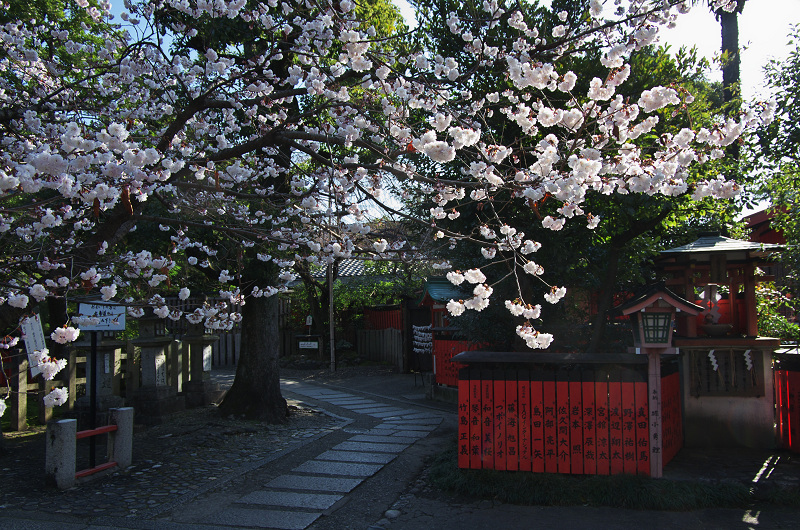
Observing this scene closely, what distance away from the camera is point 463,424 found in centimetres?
571

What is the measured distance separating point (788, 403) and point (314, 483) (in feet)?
18.3

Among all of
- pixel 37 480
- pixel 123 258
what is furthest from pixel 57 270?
pixel 37 480

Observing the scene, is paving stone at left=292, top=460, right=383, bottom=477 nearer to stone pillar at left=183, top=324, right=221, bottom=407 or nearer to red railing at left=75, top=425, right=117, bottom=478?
red railing at left=75, top=425, right=117, bottom=478

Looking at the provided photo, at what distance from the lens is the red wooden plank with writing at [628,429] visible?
5359 millimetres

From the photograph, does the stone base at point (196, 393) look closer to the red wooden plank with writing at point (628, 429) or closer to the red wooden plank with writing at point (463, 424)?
the red wooden plank with writing at point (463, 424)

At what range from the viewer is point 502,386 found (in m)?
5.66

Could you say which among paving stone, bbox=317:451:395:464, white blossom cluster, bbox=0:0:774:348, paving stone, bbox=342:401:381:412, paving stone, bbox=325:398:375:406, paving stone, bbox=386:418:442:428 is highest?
white blossom cluster, bbox=0:0:774:348

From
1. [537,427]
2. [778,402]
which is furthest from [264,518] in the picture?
[778,402]

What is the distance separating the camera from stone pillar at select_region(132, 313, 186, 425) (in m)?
8.74

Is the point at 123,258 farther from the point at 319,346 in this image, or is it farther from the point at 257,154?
the point at 319,346

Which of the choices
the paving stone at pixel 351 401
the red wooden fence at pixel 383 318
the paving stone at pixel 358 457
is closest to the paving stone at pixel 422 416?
the paving stone at pixel 351 401

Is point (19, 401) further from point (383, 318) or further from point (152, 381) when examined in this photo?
point (383, 318)

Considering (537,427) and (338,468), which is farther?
(338,468)

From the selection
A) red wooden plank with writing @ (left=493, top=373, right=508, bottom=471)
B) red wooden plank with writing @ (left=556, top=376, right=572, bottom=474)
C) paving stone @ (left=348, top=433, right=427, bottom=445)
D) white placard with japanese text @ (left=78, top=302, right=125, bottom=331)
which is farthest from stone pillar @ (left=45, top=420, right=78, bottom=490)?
red wooden plank with writing @ (left=556, top=376, right=572, bottom=474)
